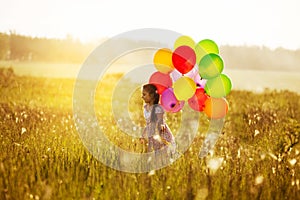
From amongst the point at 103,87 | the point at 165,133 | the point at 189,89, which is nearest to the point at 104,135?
the point at 165,133

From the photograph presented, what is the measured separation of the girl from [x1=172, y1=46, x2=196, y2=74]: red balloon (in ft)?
1.45

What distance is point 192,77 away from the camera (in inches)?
225

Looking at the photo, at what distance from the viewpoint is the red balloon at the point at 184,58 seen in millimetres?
5527

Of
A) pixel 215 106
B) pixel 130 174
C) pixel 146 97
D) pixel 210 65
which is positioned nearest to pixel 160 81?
pixel 146 97

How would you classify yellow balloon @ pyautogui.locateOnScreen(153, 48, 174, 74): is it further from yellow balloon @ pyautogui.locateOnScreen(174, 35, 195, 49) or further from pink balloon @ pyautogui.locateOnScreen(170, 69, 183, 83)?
yellow balloon @ pyautogui.locateOnScreen(174, 35, 195, 49)

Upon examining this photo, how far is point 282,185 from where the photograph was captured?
4.29m

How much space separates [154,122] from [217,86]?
97 centimetres

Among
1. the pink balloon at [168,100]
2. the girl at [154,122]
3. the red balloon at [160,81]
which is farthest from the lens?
the red balloon at [160,81]

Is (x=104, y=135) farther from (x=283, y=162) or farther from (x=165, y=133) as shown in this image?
(x=283, y=162)

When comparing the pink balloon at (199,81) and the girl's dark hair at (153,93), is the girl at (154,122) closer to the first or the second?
the girl's dark hair at (153,93)

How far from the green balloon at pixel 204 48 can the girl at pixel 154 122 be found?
0.75m

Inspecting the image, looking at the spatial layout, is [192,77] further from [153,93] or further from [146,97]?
[146,97]

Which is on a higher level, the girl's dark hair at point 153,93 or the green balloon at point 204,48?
the green balloon at point 204,48

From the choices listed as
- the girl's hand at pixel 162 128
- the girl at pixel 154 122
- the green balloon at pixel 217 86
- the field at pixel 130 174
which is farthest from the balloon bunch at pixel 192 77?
the field at pixel 130 174
